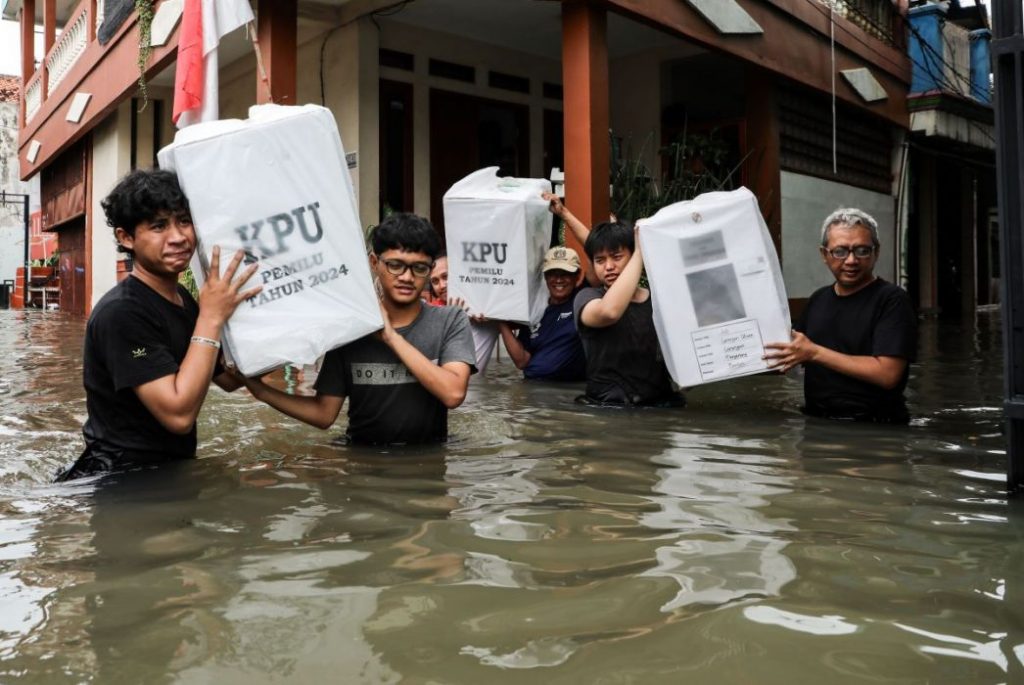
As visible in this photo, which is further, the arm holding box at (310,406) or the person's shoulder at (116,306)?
the arm holding box at (310,406)

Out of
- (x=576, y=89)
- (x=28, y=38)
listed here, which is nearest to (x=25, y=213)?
(x=28, y=38)

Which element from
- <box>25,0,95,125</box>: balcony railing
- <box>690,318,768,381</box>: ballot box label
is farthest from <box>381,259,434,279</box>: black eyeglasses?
<box>25,0,95,125</box>: balcony railing

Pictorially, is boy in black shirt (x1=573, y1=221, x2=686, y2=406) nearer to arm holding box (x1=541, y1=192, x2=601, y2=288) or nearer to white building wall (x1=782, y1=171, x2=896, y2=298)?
arm holding box (x1=541, y1=192, x2=601, y2=288)

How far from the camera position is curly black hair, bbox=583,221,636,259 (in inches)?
179

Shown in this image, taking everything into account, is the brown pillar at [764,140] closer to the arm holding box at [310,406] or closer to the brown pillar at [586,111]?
the brown pillar at [586,111]

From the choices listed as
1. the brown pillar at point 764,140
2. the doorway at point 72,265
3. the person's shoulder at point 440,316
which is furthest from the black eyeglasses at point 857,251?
the doorway at point 72,265

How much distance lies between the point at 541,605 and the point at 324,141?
65.7 inches

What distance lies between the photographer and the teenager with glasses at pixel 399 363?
3.29 meters

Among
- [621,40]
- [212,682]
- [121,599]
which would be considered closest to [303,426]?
[121,599]

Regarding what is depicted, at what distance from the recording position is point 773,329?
393 centimetres

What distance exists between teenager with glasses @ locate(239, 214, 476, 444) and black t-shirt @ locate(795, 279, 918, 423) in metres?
1.80

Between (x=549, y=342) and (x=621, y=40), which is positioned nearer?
(x=549, y=342)

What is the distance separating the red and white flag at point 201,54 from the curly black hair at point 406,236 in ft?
9.02

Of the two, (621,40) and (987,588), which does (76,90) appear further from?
(987,588)
